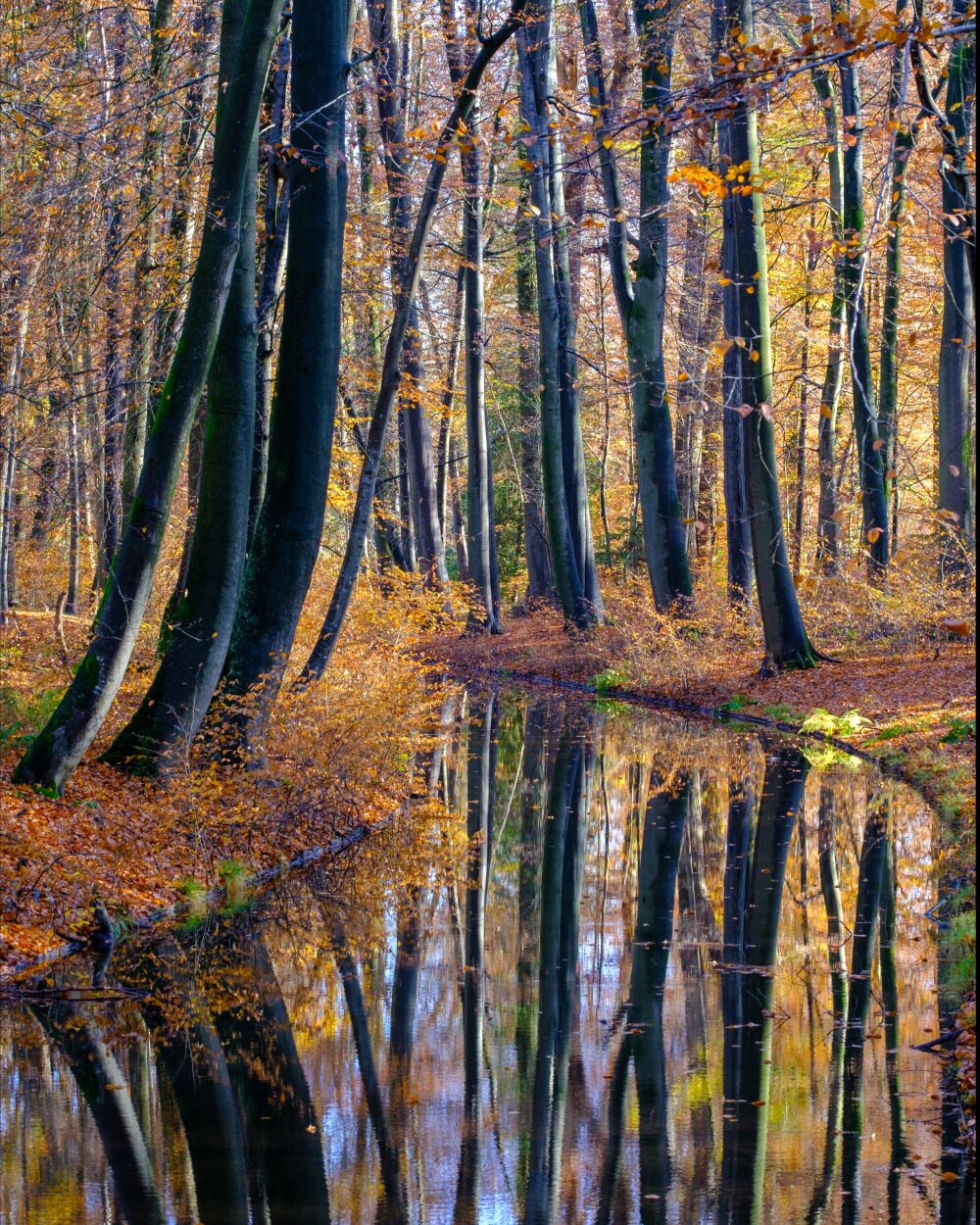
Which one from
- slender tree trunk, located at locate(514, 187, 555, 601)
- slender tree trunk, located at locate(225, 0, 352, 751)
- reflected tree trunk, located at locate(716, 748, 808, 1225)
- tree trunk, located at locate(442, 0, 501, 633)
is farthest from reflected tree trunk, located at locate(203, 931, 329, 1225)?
slender tree trunk, located at locate(514, 187, 555, 601)

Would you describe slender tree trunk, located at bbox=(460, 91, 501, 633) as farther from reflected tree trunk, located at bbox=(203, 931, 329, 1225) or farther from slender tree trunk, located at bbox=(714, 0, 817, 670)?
reflected tree trunk, located at bbox=(203, 931, 329, 1225)

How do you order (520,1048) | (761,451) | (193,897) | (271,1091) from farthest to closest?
(761,451)
(193,897)
(520,1048)
(271,1091)

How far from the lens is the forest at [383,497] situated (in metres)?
7.93

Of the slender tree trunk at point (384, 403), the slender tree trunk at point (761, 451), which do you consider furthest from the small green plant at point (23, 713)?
the slender tree trunk at point (761, 451)

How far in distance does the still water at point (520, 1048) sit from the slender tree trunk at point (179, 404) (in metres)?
2.44

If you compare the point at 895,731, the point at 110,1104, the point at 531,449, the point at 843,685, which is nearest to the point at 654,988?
the point at 110,1104

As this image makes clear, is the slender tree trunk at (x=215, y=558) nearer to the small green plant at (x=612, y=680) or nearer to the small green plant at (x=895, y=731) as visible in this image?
the small green plant at (x=895, y=731)

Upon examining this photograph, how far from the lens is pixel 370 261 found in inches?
700

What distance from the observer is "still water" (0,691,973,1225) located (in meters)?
4.85

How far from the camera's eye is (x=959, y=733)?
45.1 ft

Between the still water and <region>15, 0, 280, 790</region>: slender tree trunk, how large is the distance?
244 cm

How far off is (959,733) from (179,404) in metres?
8.37

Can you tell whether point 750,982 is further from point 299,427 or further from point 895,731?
point 895,731

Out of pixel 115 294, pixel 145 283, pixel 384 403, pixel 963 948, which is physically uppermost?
pixel 145 283
